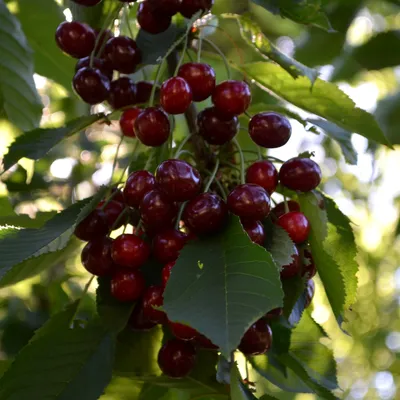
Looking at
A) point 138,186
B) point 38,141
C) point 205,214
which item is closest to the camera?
point 205,214

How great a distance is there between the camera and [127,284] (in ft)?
2.58

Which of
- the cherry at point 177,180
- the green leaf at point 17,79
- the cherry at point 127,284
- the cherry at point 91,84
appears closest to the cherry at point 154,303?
the cherry at point 127,284

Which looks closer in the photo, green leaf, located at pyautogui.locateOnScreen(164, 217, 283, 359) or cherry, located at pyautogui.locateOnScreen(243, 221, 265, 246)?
green leaf, located at pyautogui.locateOnScreen(164, 217, 283, 359)

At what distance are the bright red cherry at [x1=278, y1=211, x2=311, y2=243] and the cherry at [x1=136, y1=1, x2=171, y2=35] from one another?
14.3 inches

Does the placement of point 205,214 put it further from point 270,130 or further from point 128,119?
point 128,119

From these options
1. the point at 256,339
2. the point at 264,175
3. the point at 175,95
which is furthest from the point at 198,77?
the point at 256,339

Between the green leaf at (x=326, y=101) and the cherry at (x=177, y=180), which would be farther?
the green leaf at (x=326, y=101)

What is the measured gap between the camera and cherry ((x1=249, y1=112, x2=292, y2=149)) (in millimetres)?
819

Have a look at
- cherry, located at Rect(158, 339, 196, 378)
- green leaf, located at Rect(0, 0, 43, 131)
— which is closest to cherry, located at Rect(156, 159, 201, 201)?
cherry, located at Rect(158, 339, 196, 378)

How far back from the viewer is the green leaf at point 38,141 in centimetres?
86

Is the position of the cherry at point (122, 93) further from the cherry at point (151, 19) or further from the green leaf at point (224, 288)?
the green leaf at point (224, 288)

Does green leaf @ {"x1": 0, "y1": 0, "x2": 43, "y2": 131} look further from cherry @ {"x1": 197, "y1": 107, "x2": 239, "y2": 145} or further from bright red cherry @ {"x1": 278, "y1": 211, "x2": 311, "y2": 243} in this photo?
bright red cherry @ {"x1": 278, "y1": 211, "x2": 311, "y2": 243}

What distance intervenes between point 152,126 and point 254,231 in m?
0.23

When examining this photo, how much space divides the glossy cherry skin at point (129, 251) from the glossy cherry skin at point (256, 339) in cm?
18
